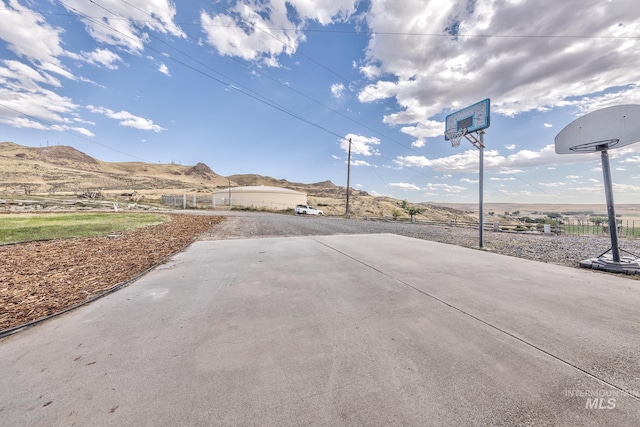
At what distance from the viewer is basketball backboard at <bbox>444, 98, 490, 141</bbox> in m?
8.52

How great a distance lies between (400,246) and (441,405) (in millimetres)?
6282

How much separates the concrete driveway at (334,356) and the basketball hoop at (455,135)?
22.3 ft

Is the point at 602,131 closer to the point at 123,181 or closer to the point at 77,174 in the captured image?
the point at 123,181

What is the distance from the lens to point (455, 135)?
9.84m

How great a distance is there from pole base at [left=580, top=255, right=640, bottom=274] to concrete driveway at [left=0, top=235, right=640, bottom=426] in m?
1.31

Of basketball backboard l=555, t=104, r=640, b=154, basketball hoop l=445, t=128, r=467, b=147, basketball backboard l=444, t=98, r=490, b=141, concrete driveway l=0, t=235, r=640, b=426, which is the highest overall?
basketball backboard l=444, t=98, r=490, b=141

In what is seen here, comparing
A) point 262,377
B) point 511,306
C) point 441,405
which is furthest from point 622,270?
point 262,377

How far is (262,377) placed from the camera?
185 centimetres

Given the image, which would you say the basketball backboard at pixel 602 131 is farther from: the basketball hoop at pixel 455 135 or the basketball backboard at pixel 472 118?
the basketball hoop at pixel 455 135

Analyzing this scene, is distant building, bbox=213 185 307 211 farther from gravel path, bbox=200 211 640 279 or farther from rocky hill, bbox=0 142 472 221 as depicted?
gravel path, bbox=200 211 640 279

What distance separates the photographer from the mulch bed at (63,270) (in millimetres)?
3154

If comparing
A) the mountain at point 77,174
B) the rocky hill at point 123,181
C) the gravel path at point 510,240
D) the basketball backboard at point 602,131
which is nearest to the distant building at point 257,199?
the rocky hill at point 123,181

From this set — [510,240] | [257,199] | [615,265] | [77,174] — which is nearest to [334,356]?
[615,265]

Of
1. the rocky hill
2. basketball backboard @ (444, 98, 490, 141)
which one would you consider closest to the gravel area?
basketball backboard @ (444, 98, 490, 141)
